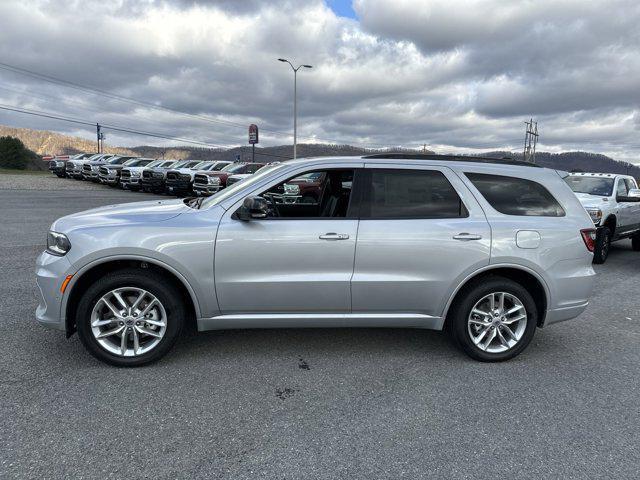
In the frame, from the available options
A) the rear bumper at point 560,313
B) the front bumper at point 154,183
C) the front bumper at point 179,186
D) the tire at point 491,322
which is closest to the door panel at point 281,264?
the tire at point 491,322

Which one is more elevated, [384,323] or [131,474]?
[384,323]

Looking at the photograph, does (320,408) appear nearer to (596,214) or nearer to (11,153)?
(596,214)

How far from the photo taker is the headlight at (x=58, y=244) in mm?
Result: 3615

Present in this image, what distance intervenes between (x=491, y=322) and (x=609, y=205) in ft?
23.3

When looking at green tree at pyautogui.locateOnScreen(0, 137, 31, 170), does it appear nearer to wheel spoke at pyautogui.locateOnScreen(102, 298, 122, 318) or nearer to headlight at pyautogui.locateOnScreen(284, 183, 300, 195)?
headlight at pyautogui.locateOnScreen(284, 183, 300, 195)

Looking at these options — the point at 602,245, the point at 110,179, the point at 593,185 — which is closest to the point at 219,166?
the point at 110,179

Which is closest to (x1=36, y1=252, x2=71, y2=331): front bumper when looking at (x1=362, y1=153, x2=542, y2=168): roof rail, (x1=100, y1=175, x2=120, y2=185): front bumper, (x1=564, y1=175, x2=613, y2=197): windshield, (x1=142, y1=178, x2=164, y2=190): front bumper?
(x1=362, y1=153, x2=542, y2=168): roof rail

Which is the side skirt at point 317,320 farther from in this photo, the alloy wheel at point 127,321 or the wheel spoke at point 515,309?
the wheel spoke at point 515,309

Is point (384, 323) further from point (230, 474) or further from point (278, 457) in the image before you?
point (230, 474)

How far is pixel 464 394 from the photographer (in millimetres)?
3469

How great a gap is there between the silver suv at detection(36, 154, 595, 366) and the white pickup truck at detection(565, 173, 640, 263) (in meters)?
5.57

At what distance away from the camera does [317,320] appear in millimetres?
3857

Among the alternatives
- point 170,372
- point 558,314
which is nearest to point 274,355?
point 170,372

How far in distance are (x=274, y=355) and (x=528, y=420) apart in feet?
6.76
